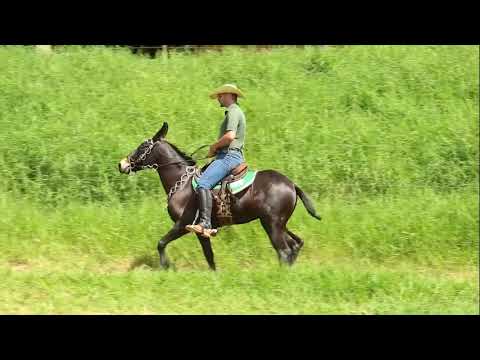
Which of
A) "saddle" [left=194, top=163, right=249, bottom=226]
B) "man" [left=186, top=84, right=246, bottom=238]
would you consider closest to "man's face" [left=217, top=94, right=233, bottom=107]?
"man" [left=186, top=84, right=246, bottom=238]

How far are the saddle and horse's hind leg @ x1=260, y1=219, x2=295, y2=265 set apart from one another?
57 cm

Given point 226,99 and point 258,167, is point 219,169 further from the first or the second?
point 258,167

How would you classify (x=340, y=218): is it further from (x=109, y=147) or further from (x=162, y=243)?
(x=109, y=147)

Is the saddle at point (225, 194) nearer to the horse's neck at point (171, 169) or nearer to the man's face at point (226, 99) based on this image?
the horse's neck at point (171, 169)

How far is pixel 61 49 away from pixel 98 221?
6.68 m

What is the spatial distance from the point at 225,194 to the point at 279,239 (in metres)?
0.99

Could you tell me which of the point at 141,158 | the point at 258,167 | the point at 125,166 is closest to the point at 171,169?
the point at 141,158

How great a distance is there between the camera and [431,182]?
13.9m

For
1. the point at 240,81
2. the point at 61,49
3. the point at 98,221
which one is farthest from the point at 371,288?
the point at 61,49

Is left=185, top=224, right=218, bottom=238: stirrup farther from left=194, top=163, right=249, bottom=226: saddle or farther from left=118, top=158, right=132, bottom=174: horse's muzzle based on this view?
left=118, top=158, right=132, bottom=174: horse's muzzle

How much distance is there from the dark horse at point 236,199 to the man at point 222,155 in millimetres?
360

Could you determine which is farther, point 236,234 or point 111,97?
point 111,97

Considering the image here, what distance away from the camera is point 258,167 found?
535 inches

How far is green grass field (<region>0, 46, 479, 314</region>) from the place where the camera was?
959 cm
